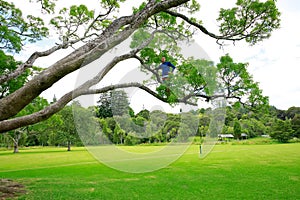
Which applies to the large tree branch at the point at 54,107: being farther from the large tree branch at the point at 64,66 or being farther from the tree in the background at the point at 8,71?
the tree in the background at the point at 8,71

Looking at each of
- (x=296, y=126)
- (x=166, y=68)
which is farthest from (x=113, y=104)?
(x=296, y=126)

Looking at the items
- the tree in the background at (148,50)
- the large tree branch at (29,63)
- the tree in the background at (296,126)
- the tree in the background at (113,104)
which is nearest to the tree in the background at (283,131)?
the tree in the background at (296,126)

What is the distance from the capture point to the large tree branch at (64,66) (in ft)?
11.9

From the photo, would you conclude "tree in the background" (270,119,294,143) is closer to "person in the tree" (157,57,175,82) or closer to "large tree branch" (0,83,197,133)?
"person in the tree" (157,57,175,82)

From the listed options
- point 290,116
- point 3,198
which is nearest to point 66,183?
point 3,198

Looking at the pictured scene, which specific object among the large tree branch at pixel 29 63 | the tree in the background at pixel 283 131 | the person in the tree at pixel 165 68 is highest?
the large tree branch at pixel 29 63

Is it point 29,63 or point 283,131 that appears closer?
point 29,63

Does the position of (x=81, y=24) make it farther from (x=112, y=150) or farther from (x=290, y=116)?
(x=290, y=116)

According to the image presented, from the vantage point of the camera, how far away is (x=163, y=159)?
5.36 meters

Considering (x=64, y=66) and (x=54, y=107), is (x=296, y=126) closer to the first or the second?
(x=54, y=107)

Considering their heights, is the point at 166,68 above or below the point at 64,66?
above

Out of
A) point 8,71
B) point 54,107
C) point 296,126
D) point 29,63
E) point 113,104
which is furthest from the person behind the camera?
point 296,126

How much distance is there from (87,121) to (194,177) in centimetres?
641

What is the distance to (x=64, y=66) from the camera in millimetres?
3666
